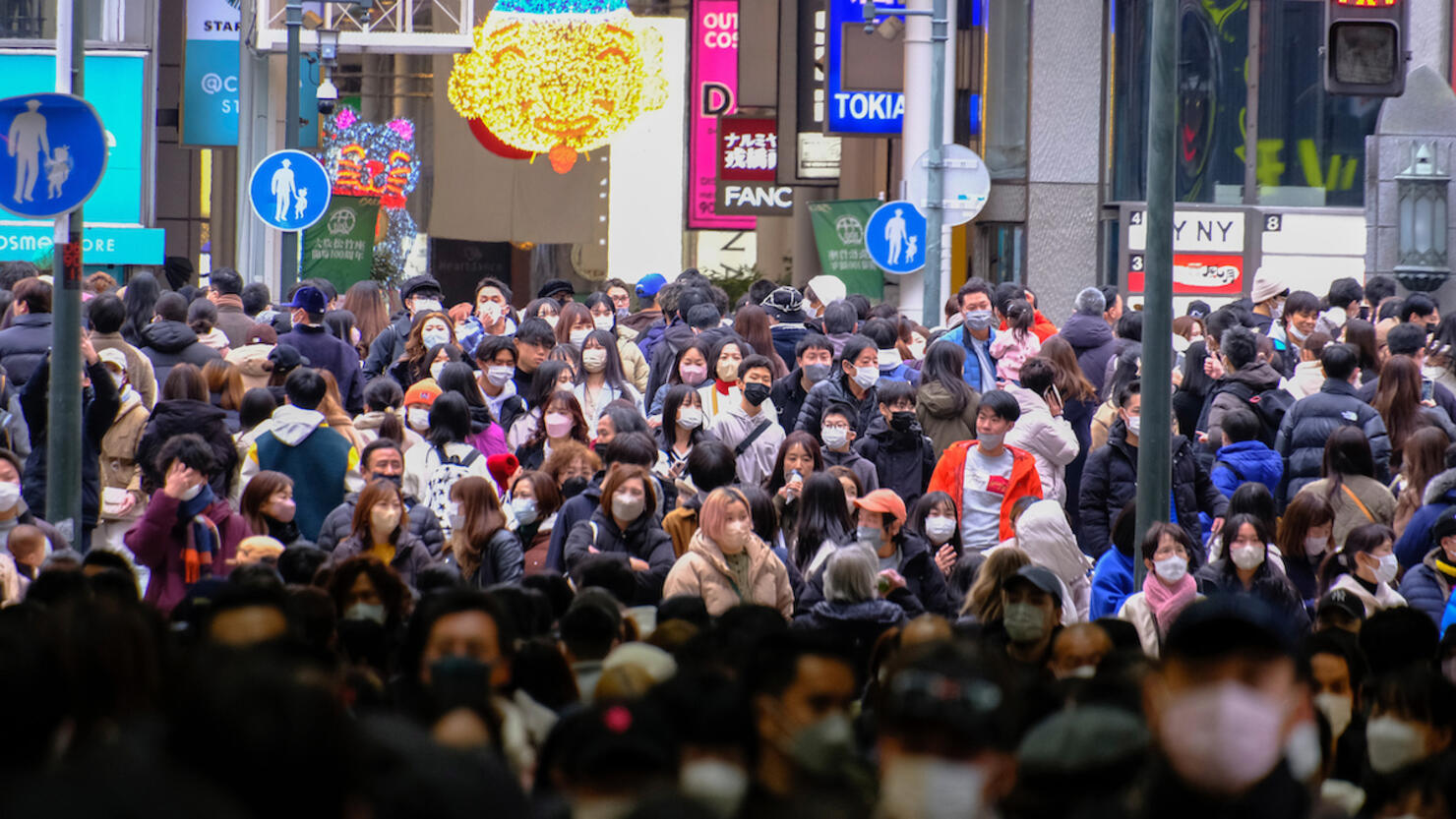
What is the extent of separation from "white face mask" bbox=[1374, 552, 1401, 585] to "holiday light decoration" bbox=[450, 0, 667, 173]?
14875 millimetres

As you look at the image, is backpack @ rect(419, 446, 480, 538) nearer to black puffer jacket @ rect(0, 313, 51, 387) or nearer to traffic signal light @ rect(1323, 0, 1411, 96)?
black puffer jacket @ rect(0, 313, 51, 387)

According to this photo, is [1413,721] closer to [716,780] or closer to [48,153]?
[716,780]

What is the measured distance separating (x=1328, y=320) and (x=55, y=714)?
13714mm

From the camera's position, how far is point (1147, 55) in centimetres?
2559

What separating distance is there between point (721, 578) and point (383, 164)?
25713 mm

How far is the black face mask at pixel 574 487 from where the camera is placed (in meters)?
10.0

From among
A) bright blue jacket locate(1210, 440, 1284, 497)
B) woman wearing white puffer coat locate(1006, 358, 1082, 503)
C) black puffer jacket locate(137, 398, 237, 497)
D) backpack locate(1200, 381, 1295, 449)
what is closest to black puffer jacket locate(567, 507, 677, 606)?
black puffer jacket locate(137, 398, 237, 497)

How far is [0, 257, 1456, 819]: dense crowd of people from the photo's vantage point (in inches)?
129

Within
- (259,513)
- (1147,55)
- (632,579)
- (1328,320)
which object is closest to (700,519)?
(632,579)

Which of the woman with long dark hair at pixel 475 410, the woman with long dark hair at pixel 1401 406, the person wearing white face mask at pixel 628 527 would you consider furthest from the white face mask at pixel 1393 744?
the woman with long dark hair at pixel 1401 406

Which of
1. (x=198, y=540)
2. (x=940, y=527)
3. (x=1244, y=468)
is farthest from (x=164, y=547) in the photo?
(x=1244, y=468)

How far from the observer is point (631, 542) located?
920 cm

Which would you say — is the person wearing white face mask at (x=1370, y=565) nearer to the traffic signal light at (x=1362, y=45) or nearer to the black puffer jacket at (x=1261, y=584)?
the black puffer jacket at (x=1261, y=584)

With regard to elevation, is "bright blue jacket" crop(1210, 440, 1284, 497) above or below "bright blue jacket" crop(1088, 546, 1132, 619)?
above
